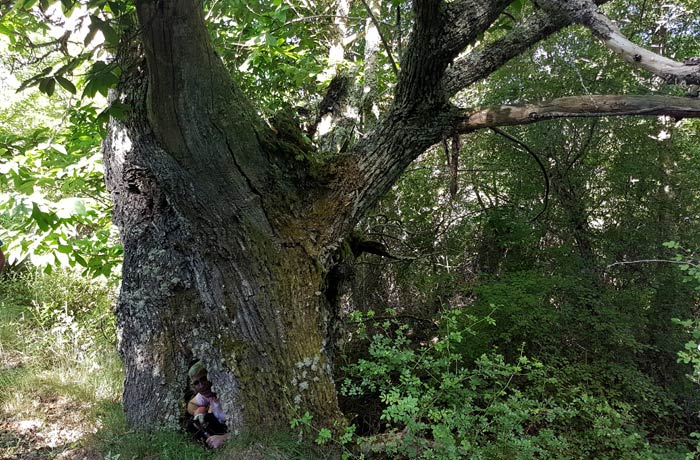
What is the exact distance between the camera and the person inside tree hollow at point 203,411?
10.00 ft

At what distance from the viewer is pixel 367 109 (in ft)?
15.2

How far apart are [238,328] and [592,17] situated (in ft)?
9.63

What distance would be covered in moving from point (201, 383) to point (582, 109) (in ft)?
10.9

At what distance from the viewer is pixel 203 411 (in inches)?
121

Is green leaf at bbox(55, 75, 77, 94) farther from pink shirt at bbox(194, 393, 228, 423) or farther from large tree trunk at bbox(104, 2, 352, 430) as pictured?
pink shirt at bbox(194, 393, 228, 423)

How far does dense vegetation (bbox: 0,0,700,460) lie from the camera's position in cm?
294

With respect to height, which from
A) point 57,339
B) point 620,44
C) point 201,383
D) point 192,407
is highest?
point 620,44

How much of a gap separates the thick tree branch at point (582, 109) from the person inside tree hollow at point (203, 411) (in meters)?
2.61

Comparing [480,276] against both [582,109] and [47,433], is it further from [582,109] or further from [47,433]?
[47,433]

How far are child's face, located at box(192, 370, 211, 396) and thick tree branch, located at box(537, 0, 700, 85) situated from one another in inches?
136

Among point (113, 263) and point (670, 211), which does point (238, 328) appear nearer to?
point (113, 263)

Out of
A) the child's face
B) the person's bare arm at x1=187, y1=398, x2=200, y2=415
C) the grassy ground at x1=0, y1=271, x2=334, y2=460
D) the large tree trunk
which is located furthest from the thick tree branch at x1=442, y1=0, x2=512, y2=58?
the person's bare arm at x1=187, y1=398, x2=200, y2=415

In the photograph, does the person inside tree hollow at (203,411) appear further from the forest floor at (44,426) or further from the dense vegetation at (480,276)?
the forest floor at (44,426)

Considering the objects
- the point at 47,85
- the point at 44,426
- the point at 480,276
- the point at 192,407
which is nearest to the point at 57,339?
the point at 44,426
